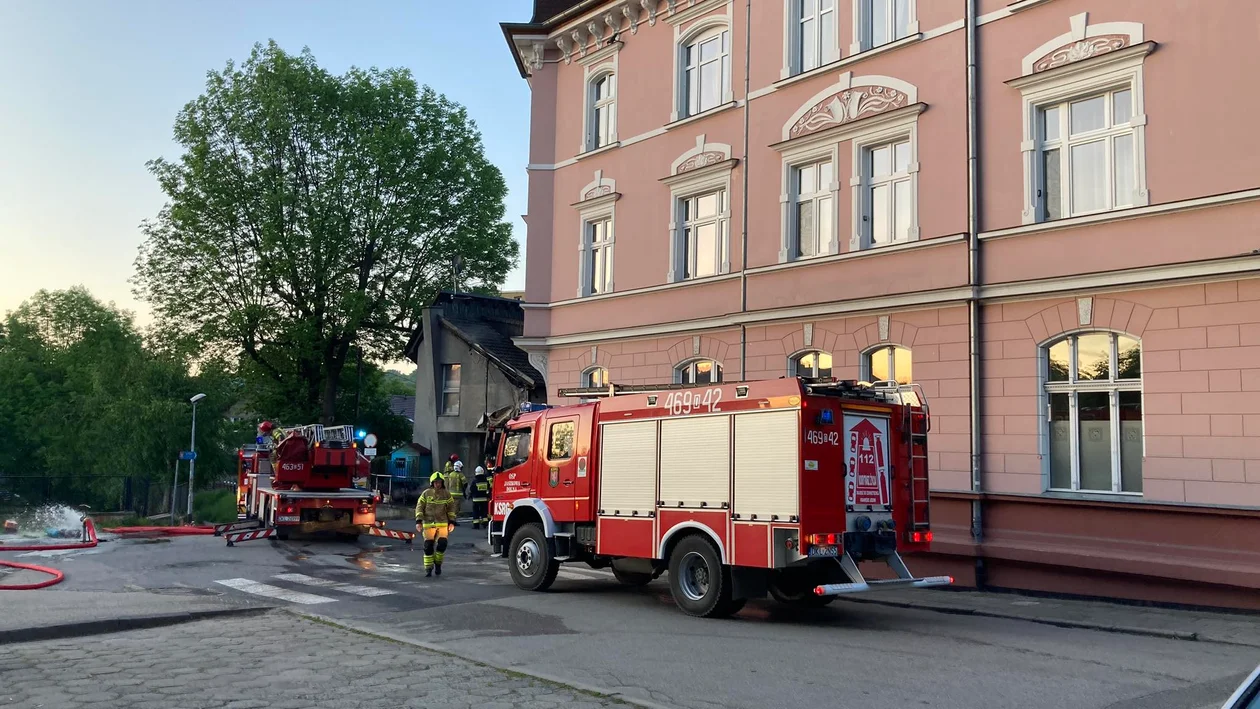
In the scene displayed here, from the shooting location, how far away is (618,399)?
13.5 meters

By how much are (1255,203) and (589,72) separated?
14.1 m

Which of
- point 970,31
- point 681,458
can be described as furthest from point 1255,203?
point 681,458

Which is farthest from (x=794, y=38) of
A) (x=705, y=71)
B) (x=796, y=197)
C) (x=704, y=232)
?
(x=704, y=232)

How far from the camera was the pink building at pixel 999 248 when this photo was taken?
12.2m

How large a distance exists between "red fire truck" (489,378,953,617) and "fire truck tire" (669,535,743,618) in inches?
0.6

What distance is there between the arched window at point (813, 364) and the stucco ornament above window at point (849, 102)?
3.80 m

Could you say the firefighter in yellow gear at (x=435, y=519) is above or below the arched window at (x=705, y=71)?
below

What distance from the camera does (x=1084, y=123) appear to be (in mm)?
13789

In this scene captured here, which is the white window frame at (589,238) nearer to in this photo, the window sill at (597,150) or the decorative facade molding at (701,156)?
A: the window sill at (597,150)

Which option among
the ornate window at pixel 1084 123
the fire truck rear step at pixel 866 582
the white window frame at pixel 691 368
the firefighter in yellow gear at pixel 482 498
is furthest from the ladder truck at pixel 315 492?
the ornate window at pixel 1084 123

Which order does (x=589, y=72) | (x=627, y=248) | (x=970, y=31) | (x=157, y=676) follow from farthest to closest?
(x=589, y=72) < (x=627, y=248) < (x=970, y=31) < (x=157, y=676)

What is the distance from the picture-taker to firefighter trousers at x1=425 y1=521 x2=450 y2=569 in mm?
15617

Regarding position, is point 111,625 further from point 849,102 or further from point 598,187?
point 598,187

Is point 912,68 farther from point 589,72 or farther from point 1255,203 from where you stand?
point 589,72
